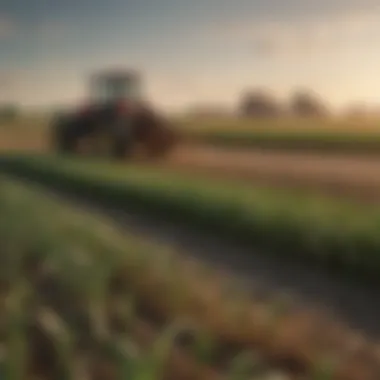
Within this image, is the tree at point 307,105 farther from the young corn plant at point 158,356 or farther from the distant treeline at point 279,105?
the young corn plant at point 158,356

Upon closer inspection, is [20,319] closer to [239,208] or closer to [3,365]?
[3,365]

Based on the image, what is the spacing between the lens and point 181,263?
1.02 metres

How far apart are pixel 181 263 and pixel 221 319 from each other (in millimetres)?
96

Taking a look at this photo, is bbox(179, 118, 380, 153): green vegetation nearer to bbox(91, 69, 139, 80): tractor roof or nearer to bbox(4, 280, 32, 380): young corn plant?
bbox(91, 69, 139, 80): tractor roof

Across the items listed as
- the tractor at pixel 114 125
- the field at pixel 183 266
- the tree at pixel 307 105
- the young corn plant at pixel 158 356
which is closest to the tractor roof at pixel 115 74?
the tractor at pixel 114 125

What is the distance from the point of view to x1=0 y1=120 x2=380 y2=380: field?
0.94 metres

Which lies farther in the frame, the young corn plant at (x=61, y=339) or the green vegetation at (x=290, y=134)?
the green vegetation at (x=290, y=134)

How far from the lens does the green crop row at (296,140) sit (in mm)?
1025

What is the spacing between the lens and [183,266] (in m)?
1.01

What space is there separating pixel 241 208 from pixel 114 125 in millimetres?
205

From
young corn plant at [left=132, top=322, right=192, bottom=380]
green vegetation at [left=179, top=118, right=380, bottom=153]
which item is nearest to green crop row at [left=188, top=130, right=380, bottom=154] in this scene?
green vegetation at [left=179, top=118, right=380, bottom=153]

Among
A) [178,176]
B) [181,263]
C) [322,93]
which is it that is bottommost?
[181,263]

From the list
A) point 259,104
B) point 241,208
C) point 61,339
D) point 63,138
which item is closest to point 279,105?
point 259,104

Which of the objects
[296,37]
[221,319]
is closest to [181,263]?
[221,319]
